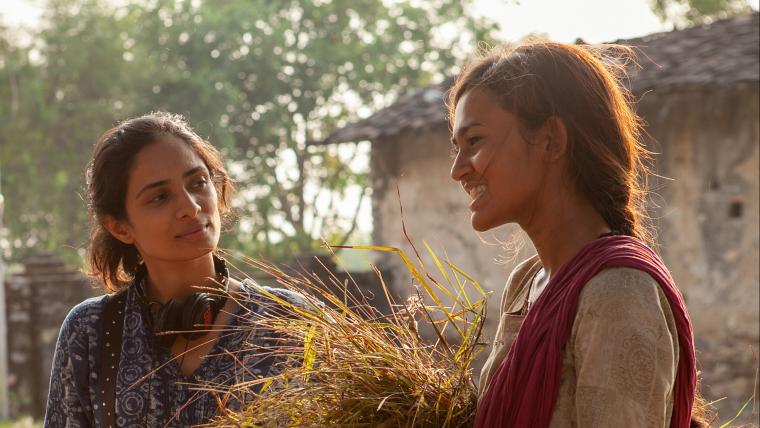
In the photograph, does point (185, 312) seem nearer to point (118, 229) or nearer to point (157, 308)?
point (157, 308)

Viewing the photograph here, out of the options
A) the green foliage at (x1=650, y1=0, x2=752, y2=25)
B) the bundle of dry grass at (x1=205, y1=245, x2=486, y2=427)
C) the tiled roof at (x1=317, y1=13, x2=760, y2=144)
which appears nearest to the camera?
the bundle of dry grass at (x1=205, y1=245, x2=486, y2=427)

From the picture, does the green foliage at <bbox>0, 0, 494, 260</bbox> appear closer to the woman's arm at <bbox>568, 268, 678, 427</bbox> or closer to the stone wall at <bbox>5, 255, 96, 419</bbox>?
the stone wall at <bbox>5, 255, 96, 419</bbox>

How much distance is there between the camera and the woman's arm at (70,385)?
2459 millimetres

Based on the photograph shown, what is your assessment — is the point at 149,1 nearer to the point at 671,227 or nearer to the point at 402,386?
the point at 671,227

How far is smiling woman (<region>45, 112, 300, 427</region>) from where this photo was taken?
2404 millimetres

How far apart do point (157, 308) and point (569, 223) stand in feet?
4.05

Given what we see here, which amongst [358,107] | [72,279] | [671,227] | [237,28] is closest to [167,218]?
[671,227]

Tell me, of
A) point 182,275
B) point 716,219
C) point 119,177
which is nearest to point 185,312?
point 182,275

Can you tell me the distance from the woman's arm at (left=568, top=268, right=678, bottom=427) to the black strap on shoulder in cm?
131

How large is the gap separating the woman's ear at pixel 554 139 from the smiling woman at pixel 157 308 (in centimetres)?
88

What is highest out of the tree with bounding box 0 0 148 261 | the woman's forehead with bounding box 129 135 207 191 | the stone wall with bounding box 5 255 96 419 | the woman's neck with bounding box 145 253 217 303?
the tree with bounding box 0 0 148 261

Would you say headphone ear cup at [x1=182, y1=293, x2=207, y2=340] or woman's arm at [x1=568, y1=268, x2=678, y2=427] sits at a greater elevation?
headphone ear cup at [x1=182, y1=293, x2=207, y2=340]

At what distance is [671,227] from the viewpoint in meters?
8.80

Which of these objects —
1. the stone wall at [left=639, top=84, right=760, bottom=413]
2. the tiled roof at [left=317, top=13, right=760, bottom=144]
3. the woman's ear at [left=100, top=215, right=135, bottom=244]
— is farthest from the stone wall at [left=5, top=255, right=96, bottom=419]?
the woman's ear at [left=100, top=215, right=135, bottom=244]
